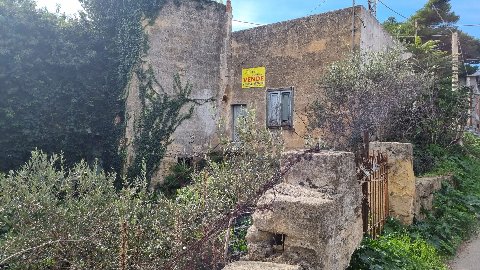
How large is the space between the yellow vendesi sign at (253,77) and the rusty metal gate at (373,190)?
7.83 m

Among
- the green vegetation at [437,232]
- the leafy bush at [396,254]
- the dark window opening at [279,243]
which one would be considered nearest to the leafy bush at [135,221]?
the dark window opening at [279,243]

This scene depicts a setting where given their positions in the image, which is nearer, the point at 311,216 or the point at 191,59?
the point at 311,216

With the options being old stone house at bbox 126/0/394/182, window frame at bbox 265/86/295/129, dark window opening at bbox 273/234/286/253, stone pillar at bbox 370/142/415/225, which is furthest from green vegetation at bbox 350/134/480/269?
window frame at bbox 265/86/295/129

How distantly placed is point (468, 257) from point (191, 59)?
10750mm

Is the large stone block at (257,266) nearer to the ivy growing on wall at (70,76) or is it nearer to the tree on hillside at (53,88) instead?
the ivy growing on wall at (70,76)

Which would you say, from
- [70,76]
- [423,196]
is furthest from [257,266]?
[70,76]

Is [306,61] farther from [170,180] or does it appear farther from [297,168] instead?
[297,168]

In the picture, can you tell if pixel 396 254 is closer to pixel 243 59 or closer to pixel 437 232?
pixel 437 232

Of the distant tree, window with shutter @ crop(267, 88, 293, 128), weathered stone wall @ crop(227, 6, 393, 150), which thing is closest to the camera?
the distant tree

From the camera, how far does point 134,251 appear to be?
156 inches

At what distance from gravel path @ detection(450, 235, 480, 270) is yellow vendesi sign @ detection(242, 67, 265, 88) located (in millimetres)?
8652

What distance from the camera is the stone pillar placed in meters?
6.52

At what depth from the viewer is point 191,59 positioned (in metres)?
14.2

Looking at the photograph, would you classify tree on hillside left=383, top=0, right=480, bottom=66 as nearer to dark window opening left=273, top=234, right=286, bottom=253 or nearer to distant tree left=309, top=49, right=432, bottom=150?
distant tree left=309, top=49, right=432, bottom=150
